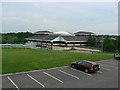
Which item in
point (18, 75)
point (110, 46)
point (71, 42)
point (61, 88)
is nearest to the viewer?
point (61, 88)

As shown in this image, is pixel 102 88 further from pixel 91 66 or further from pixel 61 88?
pixel 91 66

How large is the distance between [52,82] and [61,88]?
1.41 m

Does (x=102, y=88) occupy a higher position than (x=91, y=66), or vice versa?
(x=91, y=66)

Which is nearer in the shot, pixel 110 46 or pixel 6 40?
pixel 110 46

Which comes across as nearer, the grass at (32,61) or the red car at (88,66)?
the red car at (88,66)

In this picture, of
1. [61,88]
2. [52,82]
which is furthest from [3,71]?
[61,88]

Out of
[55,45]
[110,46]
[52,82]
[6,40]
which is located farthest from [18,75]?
[6,40]

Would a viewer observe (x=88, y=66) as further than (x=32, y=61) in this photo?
No

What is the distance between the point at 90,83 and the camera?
1095cm

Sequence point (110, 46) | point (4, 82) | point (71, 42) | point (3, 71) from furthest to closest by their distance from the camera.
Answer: point (71, 42) → point (110, 46) → point (3, 71) → point (4, 82)

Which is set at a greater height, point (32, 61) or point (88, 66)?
point (88, 66)

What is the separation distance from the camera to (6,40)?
295ft

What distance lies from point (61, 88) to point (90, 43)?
66.4 metres

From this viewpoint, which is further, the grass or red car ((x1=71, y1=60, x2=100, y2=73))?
the grass
